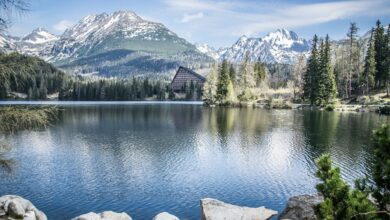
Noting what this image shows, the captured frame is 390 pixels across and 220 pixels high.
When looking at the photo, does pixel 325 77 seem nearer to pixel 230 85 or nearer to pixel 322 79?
pixel 322 79

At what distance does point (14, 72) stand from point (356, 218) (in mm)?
15798

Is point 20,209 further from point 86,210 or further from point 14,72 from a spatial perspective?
point 14,72

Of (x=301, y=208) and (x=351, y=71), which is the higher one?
(x=351, y=71)

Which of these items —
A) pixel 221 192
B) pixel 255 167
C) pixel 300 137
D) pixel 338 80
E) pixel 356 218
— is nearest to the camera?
pixel 356 218

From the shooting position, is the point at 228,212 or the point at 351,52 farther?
the point at 351,52

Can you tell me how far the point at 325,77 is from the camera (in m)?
122

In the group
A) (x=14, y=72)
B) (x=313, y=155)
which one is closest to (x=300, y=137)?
(x=313, y=155)

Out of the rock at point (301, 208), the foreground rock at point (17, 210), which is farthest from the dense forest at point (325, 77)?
the foreground rock at point (17, 210)

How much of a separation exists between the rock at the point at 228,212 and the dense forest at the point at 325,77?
10776cm

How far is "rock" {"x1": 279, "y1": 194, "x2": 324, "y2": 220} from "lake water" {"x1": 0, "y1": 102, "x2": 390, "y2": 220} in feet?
21.1

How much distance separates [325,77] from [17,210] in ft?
378

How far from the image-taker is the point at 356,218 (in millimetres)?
11836

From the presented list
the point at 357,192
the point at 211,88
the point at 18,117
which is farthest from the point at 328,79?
the point at 18,117

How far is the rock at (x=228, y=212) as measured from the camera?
21.9m
